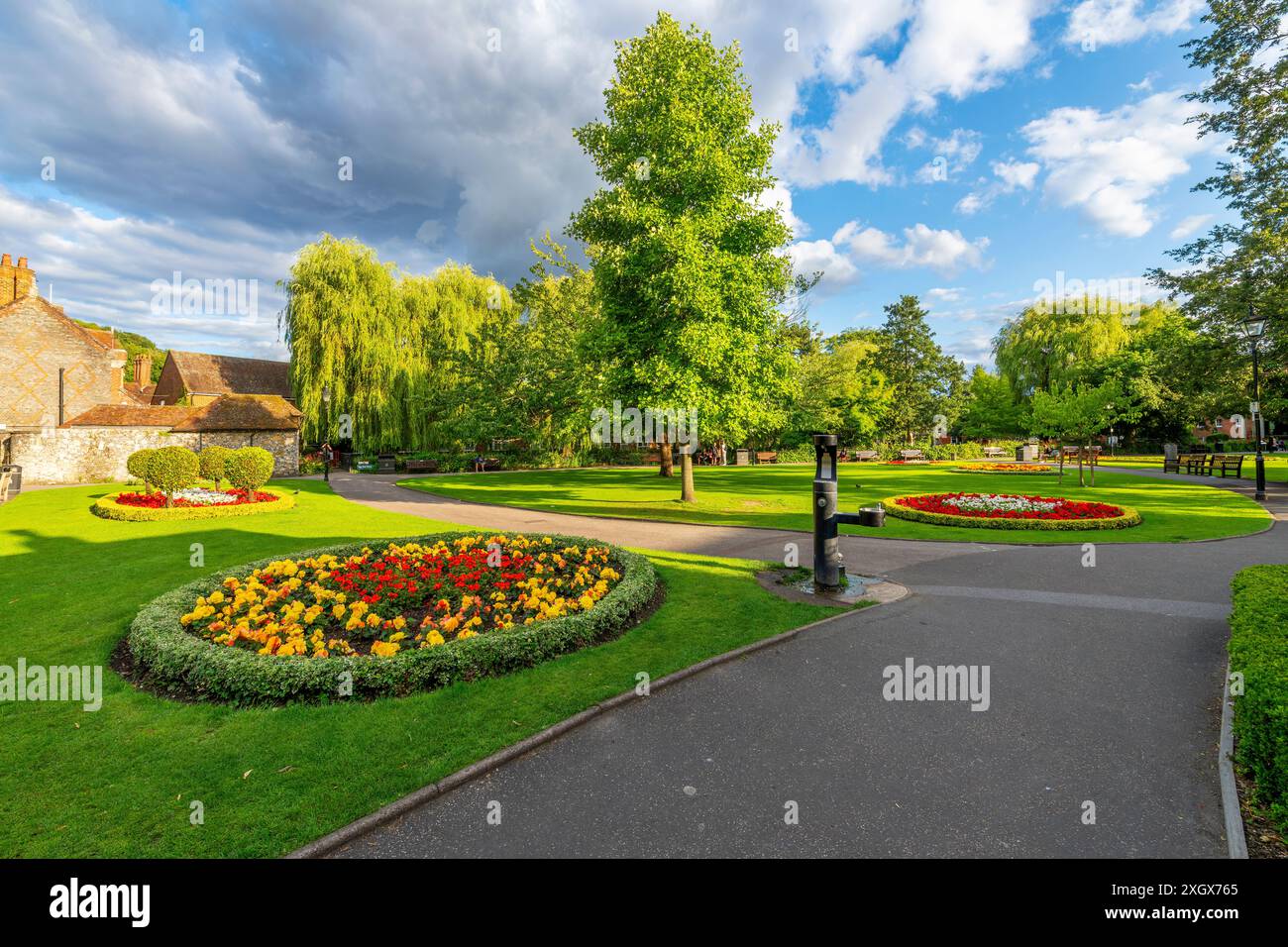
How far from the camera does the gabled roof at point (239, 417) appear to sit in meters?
31.4

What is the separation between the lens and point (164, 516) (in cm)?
1541

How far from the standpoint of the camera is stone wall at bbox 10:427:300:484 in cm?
2834

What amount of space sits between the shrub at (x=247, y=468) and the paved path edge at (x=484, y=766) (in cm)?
1809

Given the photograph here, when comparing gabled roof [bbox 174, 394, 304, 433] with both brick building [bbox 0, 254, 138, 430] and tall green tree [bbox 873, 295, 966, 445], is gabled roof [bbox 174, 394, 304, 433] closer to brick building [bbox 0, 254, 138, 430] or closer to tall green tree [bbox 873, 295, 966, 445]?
brick building [bbox 0, 254, 138, 430]

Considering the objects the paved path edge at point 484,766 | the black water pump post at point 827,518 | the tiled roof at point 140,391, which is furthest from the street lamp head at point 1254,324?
the tiled roof at point 140,391

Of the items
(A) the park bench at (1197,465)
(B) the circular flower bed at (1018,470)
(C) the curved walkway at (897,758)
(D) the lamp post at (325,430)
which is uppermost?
(D) the lamp post at (325,430)

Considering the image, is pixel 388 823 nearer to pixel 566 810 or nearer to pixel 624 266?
pixel 566 810

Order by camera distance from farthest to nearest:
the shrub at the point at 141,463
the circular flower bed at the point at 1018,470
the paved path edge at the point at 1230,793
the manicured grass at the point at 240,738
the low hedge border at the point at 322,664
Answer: the circular flower bed at the point at 1018,470
the shrub at the point at 141,463
the low hedge border at the point at 322,664
the manicured grass at the point at 240,738
the paved path edge at the point at 1230,793

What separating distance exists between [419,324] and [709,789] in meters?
39.6

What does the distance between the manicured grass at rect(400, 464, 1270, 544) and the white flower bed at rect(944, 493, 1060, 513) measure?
4.50 ft

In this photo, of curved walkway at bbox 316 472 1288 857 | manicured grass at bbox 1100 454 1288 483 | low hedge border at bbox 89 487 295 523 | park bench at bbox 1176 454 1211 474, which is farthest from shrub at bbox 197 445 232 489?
park bench at bbox 1176 454 1211 474

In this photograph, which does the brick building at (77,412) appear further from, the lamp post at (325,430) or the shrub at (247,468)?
the shrub at (247,468)

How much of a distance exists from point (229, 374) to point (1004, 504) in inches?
2269

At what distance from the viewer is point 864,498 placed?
19.4 m
